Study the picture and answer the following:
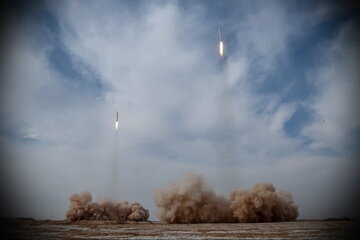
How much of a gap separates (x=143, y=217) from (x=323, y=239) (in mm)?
54349

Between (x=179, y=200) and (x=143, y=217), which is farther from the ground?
(x=179, y=200)

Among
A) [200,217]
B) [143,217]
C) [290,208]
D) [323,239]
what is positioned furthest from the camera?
[143,217]

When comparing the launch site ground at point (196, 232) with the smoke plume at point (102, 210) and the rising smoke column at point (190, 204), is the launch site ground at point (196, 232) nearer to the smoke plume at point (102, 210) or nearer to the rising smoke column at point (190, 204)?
the rising smoke column at point (190, 204)

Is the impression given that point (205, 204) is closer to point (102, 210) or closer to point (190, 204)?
point (190, 204)

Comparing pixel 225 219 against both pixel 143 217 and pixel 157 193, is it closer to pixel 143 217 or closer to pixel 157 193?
pixel 157 193

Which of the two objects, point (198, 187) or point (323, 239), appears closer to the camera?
point (323, 239)

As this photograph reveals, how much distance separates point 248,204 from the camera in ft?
154

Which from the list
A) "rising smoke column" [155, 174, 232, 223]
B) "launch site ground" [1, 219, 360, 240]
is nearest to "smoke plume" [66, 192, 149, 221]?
"rising smoke column" [155, 174, 232, 223]

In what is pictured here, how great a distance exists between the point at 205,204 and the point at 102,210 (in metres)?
27.3

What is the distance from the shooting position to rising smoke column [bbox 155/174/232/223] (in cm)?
4569

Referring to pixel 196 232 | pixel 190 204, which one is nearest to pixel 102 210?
pixel 190 204

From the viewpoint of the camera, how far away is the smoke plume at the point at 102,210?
57013mm

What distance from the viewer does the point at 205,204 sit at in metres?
47.0

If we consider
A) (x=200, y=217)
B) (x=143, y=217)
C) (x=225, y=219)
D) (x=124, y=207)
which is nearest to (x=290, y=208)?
(x=225, y=219)
